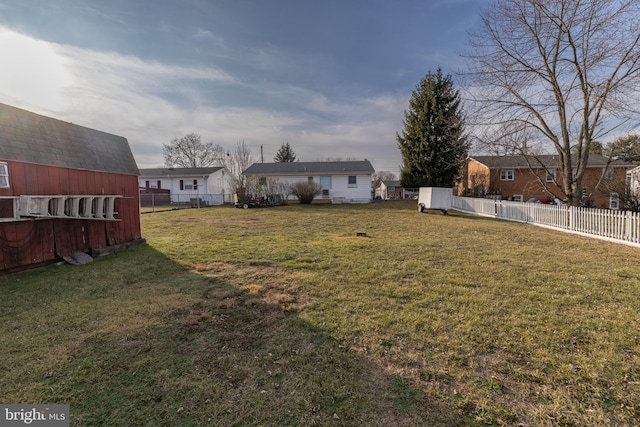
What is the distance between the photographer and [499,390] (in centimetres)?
227

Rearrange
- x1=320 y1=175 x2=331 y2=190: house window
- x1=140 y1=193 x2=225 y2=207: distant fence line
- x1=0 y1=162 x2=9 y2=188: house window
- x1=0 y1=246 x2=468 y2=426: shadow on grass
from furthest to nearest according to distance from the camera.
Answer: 1. x1=140 y1=193 x2=225 y2=207: distant fence line
2. x1=320 y1=175 x2=331 y2=190: house window
3. x1=0 y1=162 x2=9 y2=188: house window
4. x1=0 y1=246 x2=468 y2=426: shadow on grass

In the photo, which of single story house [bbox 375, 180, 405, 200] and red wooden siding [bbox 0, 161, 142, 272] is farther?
single story house [bbox 375, 180, 405, 200]

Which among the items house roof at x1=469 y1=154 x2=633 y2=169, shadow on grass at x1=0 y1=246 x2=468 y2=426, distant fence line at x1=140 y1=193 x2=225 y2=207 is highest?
house roof at x1=469 y1=154 x2=633 y2=169

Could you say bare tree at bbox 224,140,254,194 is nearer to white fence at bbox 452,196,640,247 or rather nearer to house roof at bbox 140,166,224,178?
house roof at bbox 140,166,224,178

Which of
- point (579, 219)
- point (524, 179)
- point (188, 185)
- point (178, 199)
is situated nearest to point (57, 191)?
point (579, 219)

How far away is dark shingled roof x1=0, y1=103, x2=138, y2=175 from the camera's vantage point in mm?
5582

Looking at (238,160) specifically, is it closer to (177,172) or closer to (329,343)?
(177,172)

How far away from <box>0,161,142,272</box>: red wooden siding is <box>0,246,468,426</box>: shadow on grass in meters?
1.55

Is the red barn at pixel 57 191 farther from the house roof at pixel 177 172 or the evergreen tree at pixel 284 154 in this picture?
the evergreen tree at pixel 284 154

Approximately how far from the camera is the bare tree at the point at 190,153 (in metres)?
48.9

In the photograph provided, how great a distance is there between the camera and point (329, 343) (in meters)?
2.98

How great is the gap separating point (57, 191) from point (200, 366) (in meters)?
6.32

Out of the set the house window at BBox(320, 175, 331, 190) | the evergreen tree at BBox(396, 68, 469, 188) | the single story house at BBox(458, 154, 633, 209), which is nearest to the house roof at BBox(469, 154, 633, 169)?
the single story house at BBox(458, 154, 633, 209)

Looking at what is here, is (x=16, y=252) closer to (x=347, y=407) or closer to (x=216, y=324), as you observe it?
(x=216, y=324)
